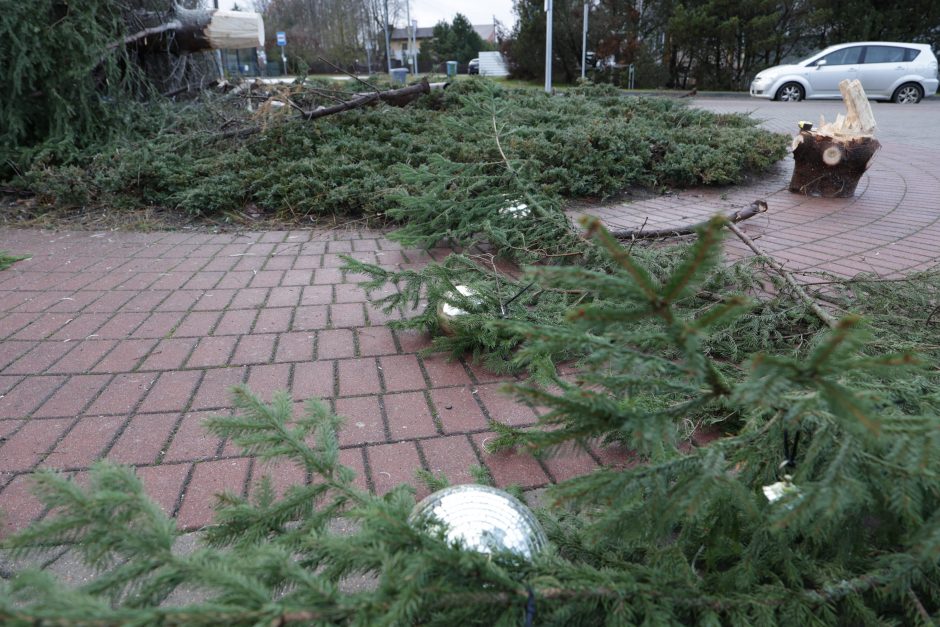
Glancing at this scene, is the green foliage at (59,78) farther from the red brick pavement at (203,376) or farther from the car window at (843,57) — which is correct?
the car window at (843,57)

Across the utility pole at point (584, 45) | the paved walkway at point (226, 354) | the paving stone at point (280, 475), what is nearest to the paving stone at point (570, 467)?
the paved walkway at point (226, 354)

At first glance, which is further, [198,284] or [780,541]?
[198,284]

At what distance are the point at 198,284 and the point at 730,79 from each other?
2284 cm

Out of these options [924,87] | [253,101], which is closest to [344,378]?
[253,101]

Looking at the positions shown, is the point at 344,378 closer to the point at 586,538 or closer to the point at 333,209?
the point at 586,538

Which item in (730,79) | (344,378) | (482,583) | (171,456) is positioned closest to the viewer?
(482,583)

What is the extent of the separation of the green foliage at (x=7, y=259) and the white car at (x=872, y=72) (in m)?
16.5

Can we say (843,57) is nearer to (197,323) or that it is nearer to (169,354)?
(197,323)

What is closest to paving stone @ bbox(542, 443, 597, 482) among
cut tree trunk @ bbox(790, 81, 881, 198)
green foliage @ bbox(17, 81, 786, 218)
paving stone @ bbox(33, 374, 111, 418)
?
paving stone @ bbox(33, 374, 111, 418)

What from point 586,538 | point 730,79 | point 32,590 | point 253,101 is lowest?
point 586,538

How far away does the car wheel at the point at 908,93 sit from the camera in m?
14.8

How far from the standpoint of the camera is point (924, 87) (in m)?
14.8

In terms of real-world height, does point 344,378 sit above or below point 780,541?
below

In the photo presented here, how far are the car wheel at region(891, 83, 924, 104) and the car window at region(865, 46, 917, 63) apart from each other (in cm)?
63
